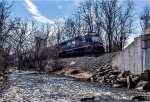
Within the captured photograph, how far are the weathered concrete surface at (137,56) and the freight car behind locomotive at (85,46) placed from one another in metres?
18.2

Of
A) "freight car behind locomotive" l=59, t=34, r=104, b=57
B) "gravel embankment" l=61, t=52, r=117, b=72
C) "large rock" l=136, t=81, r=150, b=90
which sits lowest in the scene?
"large rock" l=136, t=81, r=150, b=90

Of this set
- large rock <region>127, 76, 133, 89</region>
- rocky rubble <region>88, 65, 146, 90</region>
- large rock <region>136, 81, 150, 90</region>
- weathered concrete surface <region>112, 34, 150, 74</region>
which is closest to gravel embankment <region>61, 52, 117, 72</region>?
rocky rubble <region>88, 65, 146, 90</region>

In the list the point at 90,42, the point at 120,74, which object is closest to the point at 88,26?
the point at 90,42

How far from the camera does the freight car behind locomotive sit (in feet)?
173

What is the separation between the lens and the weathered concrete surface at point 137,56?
95.4 feet

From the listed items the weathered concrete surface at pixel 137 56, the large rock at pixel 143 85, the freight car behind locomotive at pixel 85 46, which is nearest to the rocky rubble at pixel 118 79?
the large rock at pixel 143 85

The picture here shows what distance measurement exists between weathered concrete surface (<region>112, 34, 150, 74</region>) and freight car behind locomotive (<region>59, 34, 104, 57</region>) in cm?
1816

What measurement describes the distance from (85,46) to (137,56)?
23483 mm

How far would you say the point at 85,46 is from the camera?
176ft

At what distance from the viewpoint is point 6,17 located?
31328mm

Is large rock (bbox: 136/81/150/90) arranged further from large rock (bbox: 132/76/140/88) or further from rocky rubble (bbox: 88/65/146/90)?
large rock (bbox: 132/76/140/88)

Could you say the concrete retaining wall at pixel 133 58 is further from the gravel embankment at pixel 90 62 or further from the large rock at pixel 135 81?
the gravel embankment at pixel 90 62

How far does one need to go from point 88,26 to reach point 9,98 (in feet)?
178

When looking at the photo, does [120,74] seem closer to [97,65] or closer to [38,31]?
[97,65]
